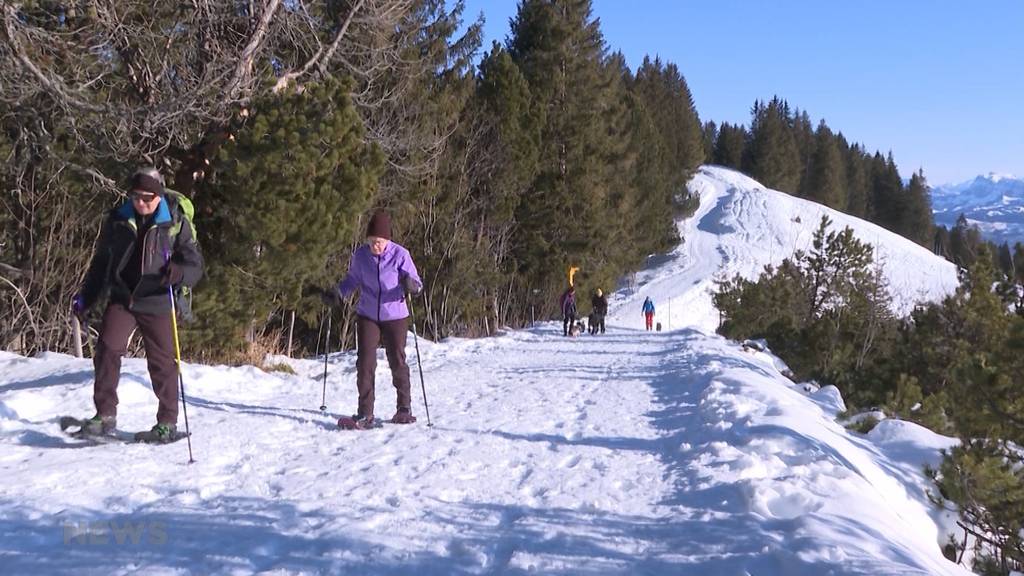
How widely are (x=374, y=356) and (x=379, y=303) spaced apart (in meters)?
0.49

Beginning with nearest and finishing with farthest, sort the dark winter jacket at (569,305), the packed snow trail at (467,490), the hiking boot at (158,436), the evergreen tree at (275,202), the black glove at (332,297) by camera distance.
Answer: the packed snow trail at (467,490), the hiking boot at (158,436), the black glove at (332,297), the evergreen tree at (275,202), the dark winter jacket at (569,305)

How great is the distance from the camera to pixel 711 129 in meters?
116

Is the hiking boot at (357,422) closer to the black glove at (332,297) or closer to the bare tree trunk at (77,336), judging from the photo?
the black glove at (332,297)

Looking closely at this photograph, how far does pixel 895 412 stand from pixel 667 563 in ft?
27.2

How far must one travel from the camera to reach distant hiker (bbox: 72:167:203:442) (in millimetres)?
5309

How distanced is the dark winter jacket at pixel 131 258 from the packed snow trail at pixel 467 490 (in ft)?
3.69

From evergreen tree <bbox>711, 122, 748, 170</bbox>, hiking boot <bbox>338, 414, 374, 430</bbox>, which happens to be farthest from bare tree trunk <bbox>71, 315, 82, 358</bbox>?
evergreen tree <bbox>711, 122, 748, 170</bbox>

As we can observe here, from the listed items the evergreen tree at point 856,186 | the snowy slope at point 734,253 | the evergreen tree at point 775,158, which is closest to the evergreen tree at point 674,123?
the snowy slope at point 734,253

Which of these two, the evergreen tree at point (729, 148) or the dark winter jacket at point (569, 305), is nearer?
the dark winter jacket at point (569, 305)

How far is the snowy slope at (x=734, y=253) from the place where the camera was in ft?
162

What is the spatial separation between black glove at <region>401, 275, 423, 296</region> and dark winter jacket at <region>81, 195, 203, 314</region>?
6.06 ft

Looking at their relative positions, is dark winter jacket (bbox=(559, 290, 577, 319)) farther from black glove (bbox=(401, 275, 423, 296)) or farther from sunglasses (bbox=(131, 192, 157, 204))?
sunglasses (bbox=(131, 192, 157, 204))

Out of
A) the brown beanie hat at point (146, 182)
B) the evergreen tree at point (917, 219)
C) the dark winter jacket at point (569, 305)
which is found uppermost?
the evergreen tree at point (917, 219)

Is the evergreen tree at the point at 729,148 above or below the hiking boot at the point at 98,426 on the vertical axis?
above
